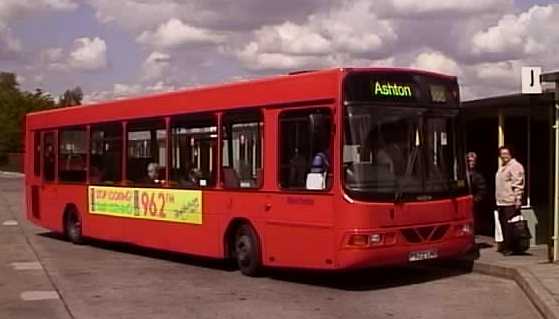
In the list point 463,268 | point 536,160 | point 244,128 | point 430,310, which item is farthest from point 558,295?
point 536,160

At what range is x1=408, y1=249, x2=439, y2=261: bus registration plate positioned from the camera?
13094mm

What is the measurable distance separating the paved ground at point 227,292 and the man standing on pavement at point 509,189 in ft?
3.93

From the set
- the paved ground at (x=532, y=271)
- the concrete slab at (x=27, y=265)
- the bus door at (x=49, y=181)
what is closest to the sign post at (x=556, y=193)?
the paved ground at (x=532, y=271)

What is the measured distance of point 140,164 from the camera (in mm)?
17469

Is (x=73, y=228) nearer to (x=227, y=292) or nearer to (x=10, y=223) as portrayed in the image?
(x=10, y=223)

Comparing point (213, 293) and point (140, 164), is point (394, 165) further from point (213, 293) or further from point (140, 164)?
point (140, 164)

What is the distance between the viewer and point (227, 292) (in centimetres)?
1298

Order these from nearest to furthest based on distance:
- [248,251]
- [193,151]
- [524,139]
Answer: [248,251] < [193,151] < [524,139]

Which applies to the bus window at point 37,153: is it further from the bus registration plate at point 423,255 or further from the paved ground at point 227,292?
the bus registration plate at point 423,255

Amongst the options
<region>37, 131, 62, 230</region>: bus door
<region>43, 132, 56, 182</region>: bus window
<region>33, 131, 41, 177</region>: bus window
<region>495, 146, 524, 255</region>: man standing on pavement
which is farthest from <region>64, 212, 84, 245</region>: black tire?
<region>495, 146, 524, 255</region>: man standing on pavement

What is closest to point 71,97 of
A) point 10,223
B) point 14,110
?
point 14,110

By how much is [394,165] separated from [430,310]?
7.31ft

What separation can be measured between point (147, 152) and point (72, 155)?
3.63 meters

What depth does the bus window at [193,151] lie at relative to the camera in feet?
50.3
